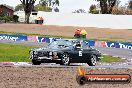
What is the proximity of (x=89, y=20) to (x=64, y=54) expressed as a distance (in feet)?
138

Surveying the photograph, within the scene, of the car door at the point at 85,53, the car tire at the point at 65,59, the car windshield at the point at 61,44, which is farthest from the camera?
the car door at the point at 85,53

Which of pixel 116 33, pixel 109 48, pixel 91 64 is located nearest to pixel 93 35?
pixel 116 33

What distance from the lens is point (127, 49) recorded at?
37.9m

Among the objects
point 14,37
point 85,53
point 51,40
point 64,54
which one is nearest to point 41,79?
point 64,54

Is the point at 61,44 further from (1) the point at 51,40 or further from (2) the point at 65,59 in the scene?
(1) the point at 51,40

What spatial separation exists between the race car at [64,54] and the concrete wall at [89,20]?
38.8 m

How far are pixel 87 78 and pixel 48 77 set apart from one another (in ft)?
27.4

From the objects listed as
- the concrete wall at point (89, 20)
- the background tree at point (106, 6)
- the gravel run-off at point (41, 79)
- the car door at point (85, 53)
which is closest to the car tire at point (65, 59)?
the car door at point (85, 53)

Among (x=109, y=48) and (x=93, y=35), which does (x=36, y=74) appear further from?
(x=93, y=35)

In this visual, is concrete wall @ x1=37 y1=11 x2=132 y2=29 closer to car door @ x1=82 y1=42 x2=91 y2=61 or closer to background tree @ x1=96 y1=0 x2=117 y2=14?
background tree @ x1=96 y1=0 x2=117 y2=14

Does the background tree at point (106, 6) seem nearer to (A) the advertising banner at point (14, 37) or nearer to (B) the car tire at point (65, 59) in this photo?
(A) the advertising banner at point (14, 37)

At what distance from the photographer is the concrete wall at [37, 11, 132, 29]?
6094 cm

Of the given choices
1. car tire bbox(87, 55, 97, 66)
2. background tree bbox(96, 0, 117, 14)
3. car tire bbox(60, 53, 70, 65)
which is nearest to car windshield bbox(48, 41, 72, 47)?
car tire bbox(60, 53, 70, 65)

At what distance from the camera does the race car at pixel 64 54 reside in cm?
2084
